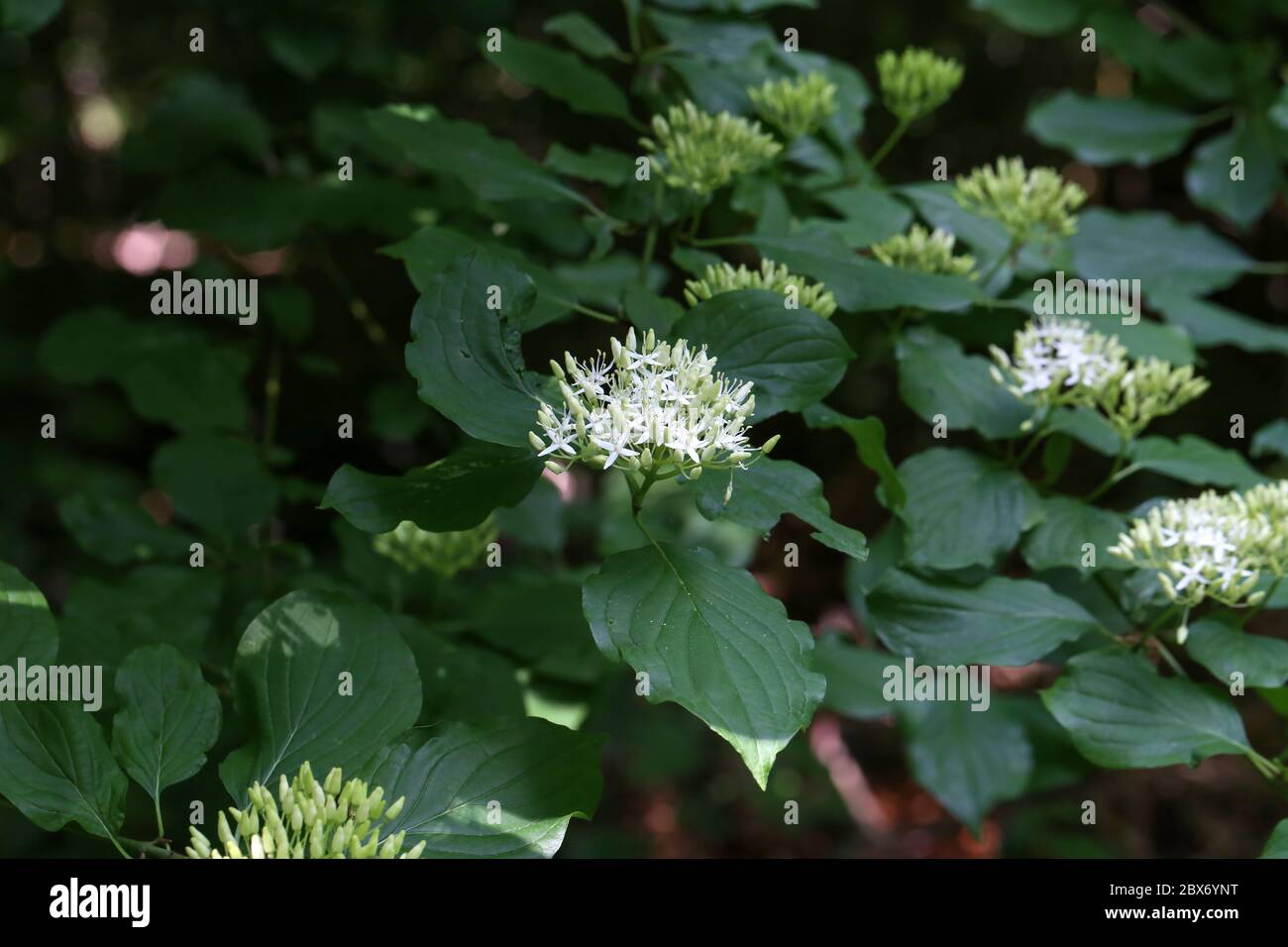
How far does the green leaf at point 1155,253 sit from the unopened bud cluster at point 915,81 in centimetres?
57

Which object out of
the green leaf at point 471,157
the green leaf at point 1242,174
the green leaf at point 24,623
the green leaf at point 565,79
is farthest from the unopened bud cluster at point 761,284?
the green leaf at point 1242,174

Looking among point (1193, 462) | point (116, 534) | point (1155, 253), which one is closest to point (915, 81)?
point (1193, 462)

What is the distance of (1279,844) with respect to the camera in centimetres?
122

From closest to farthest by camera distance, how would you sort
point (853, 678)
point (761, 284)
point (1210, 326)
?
point (761, 284) → point (1210, 326) → point (853, 678)

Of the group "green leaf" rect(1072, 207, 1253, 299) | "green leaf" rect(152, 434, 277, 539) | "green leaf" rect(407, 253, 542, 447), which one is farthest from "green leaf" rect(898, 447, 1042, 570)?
"green leaf" rect(152, 434, 277, 539)

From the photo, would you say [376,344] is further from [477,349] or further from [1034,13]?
[1034,13]

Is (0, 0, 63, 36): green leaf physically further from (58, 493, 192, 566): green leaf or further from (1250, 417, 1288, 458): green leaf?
(1250, 417, 1288, 458): green leaf

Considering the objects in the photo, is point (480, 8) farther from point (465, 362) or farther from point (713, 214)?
point (465, 362)

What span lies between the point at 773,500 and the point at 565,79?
99 cm

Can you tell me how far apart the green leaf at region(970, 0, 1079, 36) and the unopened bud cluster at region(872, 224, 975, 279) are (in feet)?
3.87

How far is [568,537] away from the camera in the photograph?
360cm

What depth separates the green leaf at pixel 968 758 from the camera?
2299mm

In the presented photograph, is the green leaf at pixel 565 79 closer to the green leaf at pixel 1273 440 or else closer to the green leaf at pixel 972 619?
the green leaf at pixel 972 619
